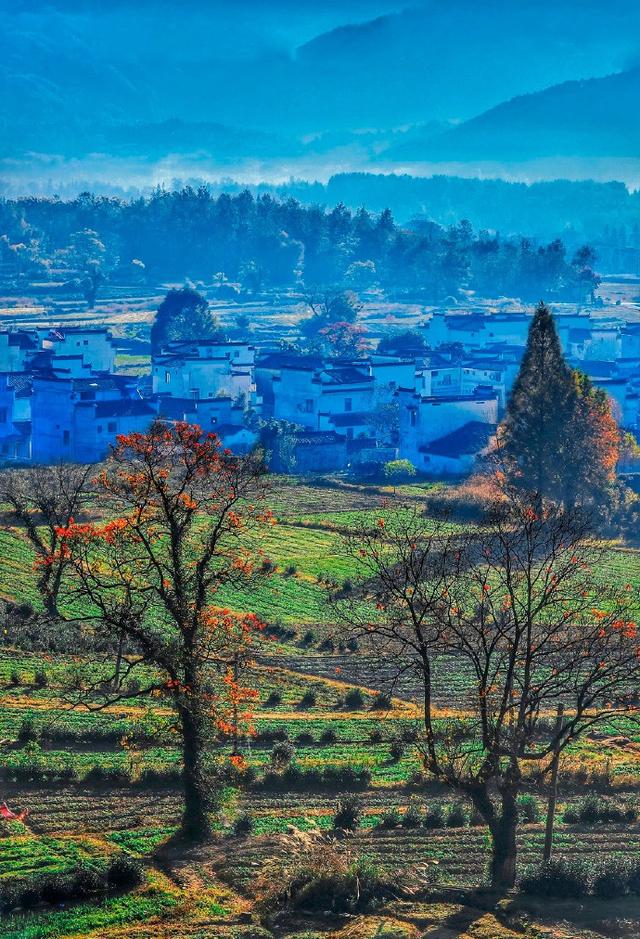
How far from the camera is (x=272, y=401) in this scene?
78625mm

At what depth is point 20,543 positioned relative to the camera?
1734 inches

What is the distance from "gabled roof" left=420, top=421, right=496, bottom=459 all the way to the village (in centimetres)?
7

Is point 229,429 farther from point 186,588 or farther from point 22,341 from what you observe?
point 186,588

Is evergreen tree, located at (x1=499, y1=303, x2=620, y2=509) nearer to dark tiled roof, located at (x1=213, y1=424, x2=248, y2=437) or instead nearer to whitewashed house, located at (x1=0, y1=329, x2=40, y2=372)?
dark tiled roof, located at (x1=213, y1=424, x2=248, y2=437)

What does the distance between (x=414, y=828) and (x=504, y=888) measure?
297 cm

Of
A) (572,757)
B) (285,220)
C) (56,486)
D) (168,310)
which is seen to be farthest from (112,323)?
(572,757)

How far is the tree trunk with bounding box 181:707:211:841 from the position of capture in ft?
66.8

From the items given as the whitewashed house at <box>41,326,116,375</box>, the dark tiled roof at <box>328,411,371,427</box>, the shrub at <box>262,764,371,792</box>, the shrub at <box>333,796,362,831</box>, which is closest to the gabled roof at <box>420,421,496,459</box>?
the dark tiled roof at <box>328,411,371,427</box>

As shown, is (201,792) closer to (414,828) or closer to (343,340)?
(414,828)

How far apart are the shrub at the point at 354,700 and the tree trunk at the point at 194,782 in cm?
864

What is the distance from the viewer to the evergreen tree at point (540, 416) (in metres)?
53.5

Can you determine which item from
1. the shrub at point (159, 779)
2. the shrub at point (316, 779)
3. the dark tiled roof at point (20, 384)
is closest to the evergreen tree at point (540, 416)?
the dark tiled roof at point (20, 384)

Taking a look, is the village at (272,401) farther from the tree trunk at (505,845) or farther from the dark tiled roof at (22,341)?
the tree trunk at (505,845)

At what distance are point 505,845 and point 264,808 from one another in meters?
4.65
